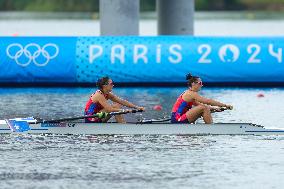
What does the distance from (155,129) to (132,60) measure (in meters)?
12.4

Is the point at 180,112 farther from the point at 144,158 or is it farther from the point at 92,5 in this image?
the point at 92,5

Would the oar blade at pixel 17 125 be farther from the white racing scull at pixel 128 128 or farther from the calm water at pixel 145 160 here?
the calm water at pixel 145 160

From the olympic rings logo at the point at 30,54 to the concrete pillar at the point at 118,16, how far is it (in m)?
3.50

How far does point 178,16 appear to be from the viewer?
45.2 m

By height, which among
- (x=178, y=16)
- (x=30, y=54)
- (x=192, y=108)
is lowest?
(x=192, y=108)

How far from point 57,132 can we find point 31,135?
1.83 ft

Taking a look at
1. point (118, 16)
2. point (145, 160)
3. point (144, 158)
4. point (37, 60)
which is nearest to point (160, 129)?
point (144, 158)

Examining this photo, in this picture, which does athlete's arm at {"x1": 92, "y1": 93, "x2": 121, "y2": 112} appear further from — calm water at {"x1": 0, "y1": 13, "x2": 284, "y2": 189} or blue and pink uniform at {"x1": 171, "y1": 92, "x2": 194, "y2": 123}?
blue and pink uniform at {"x1": 171, "y1": 92, "x2": 194, "y2": 123}

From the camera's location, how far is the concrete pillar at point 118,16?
40.1m

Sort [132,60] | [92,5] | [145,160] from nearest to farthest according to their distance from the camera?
[145,160], [132,60], [92,5]

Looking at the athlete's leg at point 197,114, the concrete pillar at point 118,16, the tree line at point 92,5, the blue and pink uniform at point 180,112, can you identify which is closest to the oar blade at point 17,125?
the blue and pink uniform at point 180,112

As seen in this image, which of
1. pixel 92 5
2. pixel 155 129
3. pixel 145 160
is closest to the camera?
pixel 145 160

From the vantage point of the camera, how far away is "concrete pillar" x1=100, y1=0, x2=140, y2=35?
40062 millimetres

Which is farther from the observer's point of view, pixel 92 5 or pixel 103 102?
pixel 92 5
